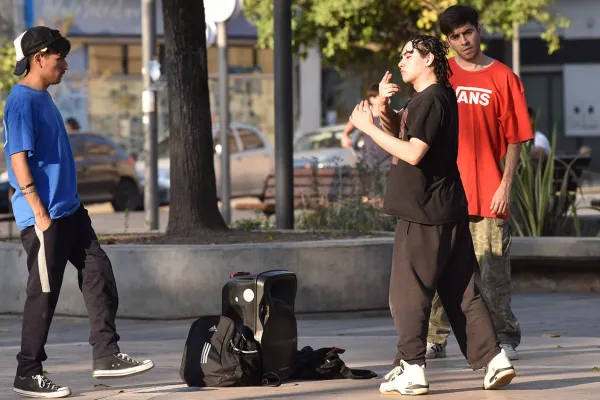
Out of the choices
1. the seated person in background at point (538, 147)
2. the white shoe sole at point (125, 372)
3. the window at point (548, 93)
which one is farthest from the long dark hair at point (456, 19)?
the window at point (548, 93)

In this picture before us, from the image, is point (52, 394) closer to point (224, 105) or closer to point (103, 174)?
point (224, 105)

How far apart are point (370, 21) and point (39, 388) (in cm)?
2146

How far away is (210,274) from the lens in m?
9.70

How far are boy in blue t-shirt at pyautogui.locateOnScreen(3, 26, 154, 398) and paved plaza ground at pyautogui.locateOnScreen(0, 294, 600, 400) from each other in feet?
0.54

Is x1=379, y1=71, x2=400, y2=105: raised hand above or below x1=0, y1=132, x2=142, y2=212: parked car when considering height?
above

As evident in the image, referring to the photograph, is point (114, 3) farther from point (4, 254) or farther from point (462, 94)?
point (462, 94)

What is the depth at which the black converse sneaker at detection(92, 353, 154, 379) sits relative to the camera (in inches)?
269

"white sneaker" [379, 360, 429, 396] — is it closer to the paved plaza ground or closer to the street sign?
the paved plaza ground

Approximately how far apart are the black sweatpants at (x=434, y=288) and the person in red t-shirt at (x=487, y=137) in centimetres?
75

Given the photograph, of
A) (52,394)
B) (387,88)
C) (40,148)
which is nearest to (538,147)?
(387,88)

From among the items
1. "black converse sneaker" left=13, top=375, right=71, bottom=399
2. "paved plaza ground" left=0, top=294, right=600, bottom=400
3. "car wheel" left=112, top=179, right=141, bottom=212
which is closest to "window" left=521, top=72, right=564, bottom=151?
"car wheel" left=112, top=179, right=141, bottom=212

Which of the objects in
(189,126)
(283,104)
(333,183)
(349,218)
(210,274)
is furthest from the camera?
(333,183)

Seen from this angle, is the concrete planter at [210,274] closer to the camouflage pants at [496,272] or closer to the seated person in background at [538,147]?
the camouflage pants at [496,272]

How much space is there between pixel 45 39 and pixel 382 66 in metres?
27.5
